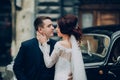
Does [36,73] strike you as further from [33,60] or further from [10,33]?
[10,33]

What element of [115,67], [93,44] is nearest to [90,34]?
[93,44]

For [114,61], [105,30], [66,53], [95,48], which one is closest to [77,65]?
[66,53]

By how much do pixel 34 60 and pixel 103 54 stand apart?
166cm

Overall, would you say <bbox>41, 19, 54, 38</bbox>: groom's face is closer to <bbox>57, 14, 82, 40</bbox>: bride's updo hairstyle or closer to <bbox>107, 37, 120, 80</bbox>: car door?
<bbox>57, 14, 82, 40</bbox>: bride's updo hairstyle

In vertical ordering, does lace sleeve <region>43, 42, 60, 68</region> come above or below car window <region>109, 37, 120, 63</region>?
above

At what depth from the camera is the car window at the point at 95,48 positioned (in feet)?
21.2

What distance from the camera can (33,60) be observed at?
16.6 ft

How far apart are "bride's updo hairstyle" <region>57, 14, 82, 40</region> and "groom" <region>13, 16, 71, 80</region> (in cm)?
18

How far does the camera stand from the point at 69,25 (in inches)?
194

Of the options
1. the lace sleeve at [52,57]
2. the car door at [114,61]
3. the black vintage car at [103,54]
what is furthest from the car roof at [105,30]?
the lace sleeve at [52,57]

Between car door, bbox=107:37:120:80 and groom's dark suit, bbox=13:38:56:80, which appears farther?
car door, bbox=107:37:120:80

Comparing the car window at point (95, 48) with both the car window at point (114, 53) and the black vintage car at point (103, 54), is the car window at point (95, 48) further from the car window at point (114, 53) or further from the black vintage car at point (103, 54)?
the car window at point (114, 53)

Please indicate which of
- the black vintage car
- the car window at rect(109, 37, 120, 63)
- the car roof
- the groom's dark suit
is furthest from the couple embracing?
the car roof

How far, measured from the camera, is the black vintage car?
20.5 feet
